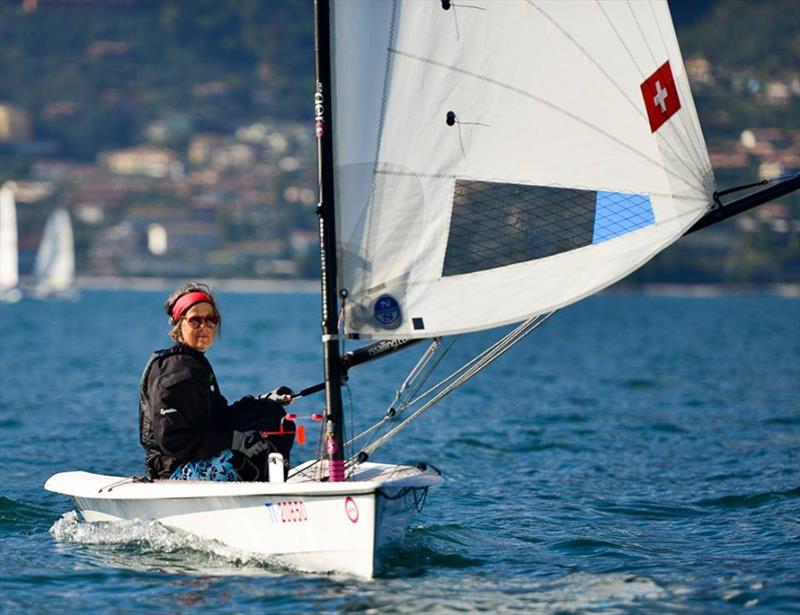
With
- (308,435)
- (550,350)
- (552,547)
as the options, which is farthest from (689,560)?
(550,350)

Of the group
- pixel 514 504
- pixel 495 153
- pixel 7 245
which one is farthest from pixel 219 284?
pixel 495 153

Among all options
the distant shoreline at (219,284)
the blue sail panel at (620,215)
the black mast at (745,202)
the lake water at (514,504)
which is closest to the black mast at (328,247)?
the lake water at (514,504)

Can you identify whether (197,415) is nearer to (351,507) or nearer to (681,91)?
(351,507)

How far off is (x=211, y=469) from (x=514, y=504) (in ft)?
12.2

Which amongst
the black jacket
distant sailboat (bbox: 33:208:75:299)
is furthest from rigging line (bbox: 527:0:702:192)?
distant sailboat (bbox: 33:208:75:299)

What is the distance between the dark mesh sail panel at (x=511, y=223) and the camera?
10.4 m

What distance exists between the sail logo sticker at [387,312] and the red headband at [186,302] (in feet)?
3.93

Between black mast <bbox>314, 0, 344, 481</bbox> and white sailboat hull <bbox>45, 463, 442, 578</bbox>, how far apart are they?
0.28 meters

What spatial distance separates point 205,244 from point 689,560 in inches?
6227

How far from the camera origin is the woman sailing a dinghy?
10492mm

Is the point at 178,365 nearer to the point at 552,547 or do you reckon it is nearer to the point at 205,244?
the point at 552,547

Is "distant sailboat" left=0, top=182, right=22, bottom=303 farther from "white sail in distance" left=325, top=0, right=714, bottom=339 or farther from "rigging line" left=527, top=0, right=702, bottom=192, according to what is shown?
"rigging line" left=527, top=0, right=702, bottom=192

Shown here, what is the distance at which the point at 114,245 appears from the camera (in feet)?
543

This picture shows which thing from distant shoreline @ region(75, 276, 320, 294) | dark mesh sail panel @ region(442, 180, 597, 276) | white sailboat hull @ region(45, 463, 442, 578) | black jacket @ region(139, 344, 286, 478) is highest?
distant shoreline @ region(75, 276, 320, 294)
